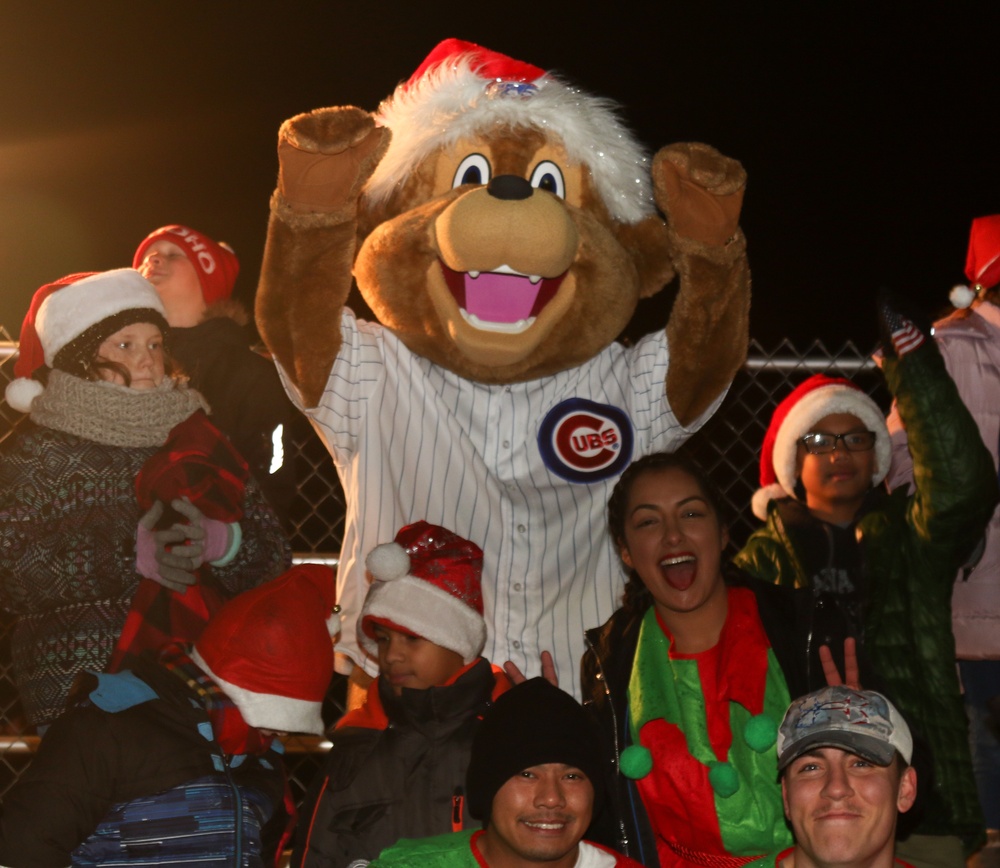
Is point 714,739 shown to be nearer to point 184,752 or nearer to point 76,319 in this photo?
point 184,752

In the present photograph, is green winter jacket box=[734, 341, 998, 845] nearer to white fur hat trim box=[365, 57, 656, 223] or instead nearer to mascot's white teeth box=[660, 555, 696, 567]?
mascot's white teeth box=[660, 555, 696, 567]

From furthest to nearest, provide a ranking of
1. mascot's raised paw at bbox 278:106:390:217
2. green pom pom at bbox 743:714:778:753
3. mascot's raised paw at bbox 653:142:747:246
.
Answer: mascot's raised paw at bbox 653:142:747:246
mascot's raised paw at bbox 278:106:390:217
green pom pom at bbox 743:714:778:753

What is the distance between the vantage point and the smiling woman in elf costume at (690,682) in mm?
3072

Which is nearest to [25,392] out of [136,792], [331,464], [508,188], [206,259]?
[136,792]

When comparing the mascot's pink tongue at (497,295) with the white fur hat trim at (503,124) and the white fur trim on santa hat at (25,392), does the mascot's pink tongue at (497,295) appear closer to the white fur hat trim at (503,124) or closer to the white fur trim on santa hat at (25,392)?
the white fur hat trim at (503,124)

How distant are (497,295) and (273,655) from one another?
1086 millimetres

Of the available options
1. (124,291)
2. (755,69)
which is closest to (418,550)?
(124,291)

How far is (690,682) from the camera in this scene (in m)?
3.22

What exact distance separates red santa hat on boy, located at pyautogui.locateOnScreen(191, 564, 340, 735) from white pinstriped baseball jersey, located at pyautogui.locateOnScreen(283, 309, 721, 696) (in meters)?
0.43

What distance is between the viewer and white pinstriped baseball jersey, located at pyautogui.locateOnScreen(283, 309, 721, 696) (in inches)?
146

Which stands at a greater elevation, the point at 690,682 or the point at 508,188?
the point at 508,188

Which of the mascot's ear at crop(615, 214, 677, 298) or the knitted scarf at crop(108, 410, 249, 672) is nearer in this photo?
the knitted scarf at crop(108, 410, 249, 672)

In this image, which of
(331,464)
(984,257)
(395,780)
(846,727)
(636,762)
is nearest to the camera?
(846,727)

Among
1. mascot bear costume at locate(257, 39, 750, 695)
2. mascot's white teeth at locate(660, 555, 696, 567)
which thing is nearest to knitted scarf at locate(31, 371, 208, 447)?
mascot bear costume at locate(257, 39, 750, 695)
